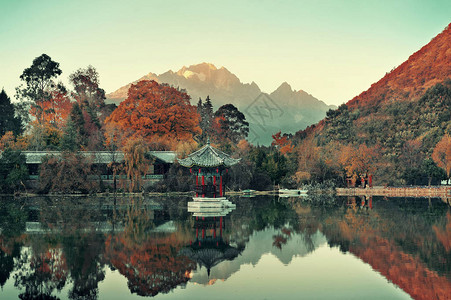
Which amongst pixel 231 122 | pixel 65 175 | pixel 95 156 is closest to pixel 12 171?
pixel 65 175

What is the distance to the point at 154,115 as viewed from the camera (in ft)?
158

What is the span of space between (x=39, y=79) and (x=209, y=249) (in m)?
46.9

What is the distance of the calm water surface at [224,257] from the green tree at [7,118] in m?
33.7

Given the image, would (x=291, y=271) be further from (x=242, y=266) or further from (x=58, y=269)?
(x=58, y=269)

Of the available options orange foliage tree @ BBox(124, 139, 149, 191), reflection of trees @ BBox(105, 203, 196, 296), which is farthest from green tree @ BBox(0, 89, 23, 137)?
reflection of trees @ BBox(105, 203, 196, 296)

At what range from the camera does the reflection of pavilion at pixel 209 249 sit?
511 inches

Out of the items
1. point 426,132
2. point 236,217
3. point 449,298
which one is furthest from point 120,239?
point 426,132

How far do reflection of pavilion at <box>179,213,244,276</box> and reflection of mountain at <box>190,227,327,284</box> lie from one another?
0.25 metres

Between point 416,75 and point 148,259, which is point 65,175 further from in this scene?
point 416,75

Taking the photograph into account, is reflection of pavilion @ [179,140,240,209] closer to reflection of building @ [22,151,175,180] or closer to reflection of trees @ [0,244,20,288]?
reflection of building @ [22,151,175,180]

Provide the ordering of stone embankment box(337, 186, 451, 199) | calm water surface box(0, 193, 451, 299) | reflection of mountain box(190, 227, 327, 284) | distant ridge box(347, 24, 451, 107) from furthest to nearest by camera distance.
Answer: distant ridge box(347, 24, 451, 107) → stone embankment box(337, 186, 451, 199) → reflection of mountain box(190, 227, 327, 284) → calm water surface box(0, 193, 451, 299)

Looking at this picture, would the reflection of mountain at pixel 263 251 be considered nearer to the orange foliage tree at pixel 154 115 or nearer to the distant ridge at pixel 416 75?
the orange foliage tree at pixel 154 115

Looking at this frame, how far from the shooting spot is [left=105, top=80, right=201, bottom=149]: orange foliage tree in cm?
4800

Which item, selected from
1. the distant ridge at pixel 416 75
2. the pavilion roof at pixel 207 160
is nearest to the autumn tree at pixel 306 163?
the pavilion roof at pixel 207 160
